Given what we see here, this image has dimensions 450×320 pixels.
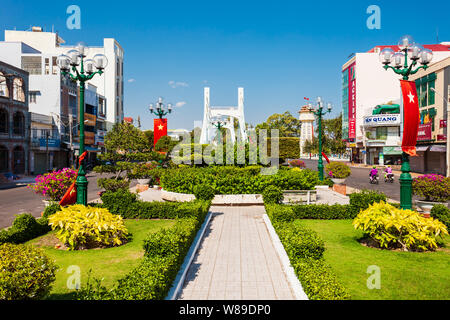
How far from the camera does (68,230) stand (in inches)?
332

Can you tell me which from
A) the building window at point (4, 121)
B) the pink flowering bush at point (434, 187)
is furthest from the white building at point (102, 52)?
the pink flowering bush at point (434, 187)

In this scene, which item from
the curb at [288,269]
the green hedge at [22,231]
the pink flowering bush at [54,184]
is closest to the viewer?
the curb at [288,269]

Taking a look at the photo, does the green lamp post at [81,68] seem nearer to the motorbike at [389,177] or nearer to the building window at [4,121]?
the motorbike at [389,177]

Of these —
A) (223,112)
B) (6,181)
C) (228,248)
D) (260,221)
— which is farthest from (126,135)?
(223,112)

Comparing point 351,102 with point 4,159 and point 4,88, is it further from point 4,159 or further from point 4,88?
point 4,159

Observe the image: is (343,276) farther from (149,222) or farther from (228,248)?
(149,222)

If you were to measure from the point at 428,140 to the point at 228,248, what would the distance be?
125ft

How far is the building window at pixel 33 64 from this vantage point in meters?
49.3

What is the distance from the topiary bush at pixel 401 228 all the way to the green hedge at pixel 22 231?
9269mm

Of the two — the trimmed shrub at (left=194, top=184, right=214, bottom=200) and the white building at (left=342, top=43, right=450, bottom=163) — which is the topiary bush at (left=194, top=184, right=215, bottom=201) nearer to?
the trimmed shrub at (left=194, top=184, right=214, bottom=200)

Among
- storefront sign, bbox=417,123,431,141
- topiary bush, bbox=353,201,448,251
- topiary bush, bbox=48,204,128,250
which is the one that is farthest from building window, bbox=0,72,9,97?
storefront sign, bbox=417,123,431,141

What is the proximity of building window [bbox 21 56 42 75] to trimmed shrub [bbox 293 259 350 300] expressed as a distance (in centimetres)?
5421

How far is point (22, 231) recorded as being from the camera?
373 inches
